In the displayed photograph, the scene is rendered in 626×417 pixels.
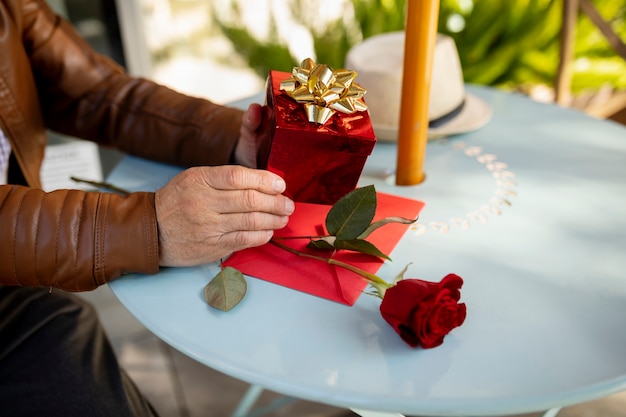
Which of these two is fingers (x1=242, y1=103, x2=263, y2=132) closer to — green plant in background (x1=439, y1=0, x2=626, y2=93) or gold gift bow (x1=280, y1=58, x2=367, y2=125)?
gold gift bow (x1=280, y1=58, x2=367, y2=125)

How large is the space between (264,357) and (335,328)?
0.30 feet

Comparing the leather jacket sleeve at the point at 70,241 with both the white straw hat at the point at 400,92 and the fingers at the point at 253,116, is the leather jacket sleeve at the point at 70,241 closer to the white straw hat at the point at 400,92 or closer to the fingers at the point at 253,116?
the fingers at the point at 253,116

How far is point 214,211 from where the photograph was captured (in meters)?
0.80

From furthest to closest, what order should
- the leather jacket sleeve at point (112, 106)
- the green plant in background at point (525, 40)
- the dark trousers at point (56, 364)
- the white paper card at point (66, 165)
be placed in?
the green plant in background at point (525, 40)
the white paper card at point (66, 165)
the leather jacket sleeve at point (112, 106)
the dark trousers at point (56, 364)

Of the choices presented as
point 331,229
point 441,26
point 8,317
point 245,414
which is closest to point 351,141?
point 331,229

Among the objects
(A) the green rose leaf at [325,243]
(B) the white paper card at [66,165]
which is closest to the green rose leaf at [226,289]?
(A) the green rose leaf at [325,243]

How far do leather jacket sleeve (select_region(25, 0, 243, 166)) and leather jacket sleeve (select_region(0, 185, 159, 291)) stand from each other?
0.28 m

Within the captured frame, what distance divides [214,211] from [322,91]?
0.21 metres

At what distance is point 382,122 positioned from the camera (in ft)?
3.72

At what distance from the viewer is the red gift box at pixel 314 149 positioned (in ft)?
2.54

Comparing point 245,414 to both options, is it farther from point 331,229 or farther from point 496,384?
point 496,384

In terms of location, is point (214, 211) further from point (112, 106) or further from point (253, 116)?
point (112, 106)

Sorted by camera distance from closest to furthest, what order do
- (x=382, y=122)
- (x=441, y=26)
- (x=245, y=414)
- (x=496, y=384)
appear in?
1. (x=496, y=384)
2. (x=382, y=122)
3. (x=245, y=414)
4. (x=441, y=26)

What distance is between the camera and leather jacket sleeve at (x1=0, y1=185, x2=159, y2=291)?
794 mm
